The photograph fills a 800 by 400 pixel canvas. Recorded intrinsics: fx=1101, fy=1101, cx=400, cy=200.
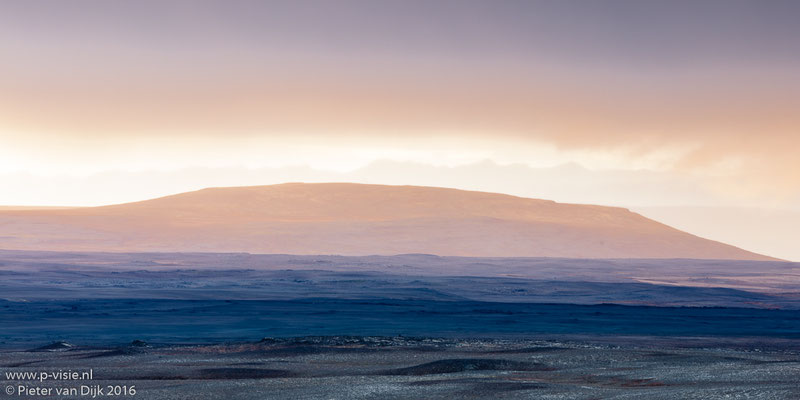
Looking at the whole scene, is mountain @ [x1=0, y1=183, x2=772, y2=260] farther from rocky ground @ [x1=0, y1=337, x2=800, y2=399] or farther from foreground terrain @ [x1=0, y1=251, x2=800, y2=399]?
rocky ground @ [x1=0, y1=337, x2=800, y2=399]

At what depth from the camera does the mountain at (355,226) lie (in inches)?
5399

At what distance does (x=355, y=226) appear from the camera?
500 ft

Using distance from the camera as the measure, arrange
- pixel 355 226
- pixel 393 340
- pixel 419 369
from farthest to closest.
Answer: pixel 355 226
pixel 393 340
pixel 419 369

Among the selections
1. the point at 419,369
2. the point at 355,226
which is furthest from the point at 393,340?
the point at 355,226

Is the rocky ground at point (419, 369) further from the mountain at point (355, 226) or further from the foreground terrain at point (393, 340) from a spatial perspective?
the mountain at point (355, 226)

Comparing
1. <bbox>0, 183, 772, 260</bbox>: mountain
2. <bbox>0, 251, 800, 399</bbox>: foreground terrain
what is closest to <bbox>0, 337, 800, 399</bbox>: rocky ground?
<bbox>0, 251, 800, 399</bbox>: foreground terrain

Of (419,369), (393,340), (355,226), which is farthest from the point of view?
(355,226)

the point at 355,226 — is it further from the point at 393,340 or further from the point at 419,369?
the point at 419,369

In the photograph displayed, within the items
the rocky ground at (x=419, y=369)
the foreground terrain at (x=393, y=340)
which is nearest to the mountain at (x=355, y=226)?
the foreground terrain at (x=393, y=340)

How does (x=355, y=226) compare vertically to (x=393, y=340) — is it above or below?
above

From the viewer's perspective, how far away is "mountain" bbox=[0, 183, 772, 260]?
5399 inches

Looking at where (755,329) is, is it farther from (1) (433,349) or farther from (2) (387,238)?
(2) (387,238)

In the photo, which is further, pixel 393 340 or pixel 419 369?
pixel 393 340

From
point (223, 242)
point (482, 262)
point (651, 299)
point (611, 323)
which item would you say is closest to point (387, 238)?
point (223, 242)
